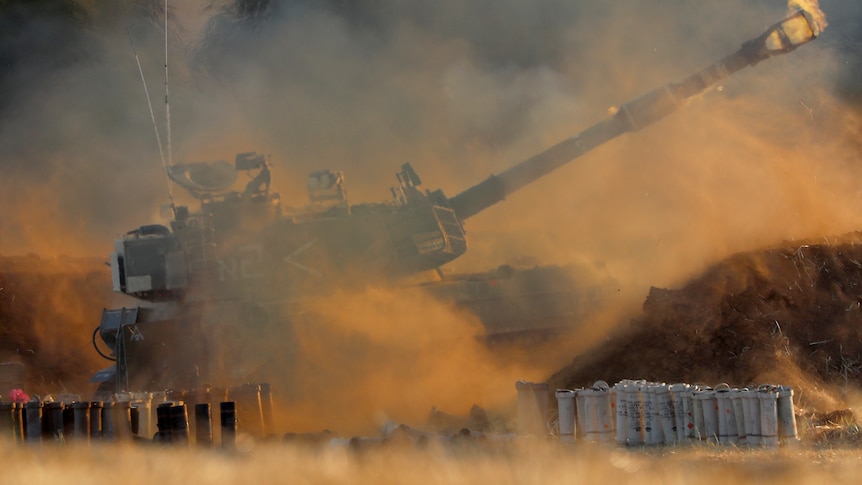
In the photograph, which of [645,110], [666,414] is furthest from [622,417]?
[645,110]

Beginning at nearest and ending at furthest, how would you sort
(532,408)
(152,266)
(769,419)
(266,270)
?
(769,419) < (532,408) < (266,270) < (152,266)

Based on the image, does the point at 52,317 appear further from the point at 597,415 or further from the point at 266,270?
the point at 597,415

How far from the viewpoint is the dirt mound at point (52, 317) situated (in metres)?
36.6

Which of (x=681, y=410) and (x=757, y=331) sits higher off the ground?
(x=757, y=331)

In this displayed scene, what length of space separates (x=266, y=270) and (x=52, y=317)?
1806cm

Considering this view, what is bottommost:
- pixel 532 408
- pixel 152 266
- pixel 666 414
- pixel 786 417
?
pixel 786 417

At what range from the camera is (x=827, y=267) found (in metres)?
21.8

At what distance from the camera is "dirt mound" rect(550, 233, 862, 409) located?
19.4m

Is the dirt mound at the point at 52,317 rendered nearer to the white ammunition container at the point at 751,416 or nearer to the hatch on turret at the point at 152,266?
the hatch on turret at the point at 152,266

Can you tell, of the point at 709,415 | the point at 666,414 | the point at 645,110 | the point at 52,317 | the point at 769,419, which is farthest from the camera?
the point at 52,317

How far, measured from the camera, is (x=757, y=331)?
784 inches

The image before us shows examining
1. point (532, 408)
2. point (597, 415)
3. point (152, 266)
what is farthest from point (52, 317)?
point (597, 415)

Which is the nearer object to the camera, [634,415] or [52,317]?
[634,415]

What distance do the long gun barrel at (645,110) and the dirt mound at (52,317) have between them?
1534 cm
